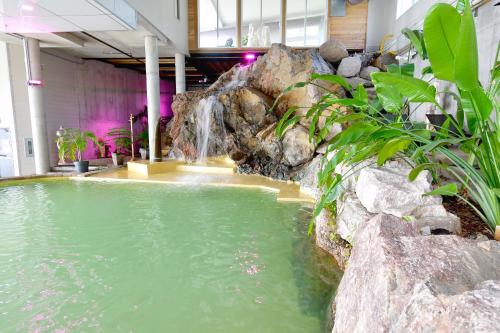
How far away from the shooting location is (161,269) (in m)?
2.39

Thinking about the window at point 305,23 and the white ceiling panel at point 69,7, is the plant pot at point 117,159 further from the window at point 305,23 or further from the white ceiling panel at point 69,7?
the window at point 305,23

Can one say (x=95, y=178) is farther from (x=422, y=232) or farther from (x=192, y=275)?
(x=422, y=232)

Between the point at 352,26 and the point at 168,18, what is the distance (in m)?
6.53

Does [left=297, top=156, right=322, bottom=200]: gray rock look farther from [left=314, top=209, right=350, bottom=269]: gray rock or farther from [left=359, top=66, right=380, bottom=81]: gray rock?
[left=359, top=66, right=380, bottom=81]: gray rock

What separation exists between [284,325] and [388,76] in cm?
155

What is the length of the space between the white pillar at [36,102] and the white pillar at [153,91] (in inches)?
104

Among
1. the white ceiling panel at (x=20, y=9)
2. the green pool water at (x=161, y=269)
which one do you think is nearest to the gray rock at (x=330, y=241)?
the green pool water at (x=161, y=269)

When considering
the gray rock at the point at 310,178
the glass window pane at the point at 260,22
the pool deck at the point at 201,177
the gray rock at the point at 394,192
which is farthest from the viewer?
the glass window pane at the point at 260,22

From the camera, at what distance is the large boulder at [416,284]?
0.73 metres

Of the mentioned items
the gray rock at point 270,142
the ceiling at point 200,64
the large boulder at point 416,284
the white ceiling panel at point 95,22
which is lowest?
the large boulder at point 416,284

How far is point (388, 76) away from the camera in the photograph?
157 centimetres

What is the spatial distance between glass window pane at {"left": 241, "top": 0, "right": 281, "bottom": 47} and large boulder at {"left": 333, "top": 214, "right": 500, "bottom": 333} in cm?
1094

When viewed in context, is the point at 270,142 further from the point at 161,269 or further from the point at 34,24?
the point at 34,24

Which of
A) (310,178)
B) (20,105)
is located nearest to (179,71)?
(20,105)
